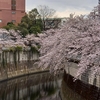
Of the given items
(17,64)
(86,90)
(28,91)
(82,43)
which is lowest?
(28,91)

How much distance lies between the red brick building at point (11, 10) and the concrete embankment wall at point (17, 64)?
22125 mm

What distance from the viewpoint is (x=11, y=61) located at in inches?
1090

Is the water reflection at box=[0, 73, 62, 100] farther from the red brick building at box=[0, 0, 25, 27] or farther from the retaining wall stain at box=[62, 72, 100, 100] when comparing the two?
the red brick building at box=[0, 0, 25, 27]

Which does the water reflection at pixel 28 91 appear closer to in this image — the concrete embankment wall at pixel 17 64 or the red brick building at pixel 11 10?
the concrete embankment wall at pixel 17 64

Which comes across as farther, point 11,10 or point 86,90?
point 11,10

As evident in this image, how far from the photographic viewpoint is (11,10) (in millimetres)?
Result: 54406

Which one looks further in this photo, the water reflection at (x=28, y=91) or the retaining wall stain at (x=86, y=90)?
the water reflection at (x=28, y=91)

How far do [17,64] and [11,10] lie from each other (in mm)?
27819

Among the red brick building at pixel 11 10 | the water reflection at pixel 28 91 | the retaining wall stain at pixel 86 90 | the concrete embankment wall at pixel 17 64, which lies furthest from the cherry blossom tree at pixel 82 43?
the red brick building at pixel 11 10

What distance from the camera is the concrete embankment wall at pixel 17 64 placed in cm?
2564

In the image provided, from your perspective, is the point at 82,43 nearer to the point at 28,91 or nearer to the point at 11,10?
the point at 28,91

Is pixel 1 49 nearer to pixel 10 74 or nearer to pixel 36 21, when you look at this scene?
pixel 10 74

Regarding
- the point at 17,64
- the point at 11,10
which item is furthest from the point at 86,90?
the point at 11,10

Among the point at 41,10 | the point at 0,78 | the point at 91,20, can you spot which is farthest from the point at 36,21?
the point at 91,20
